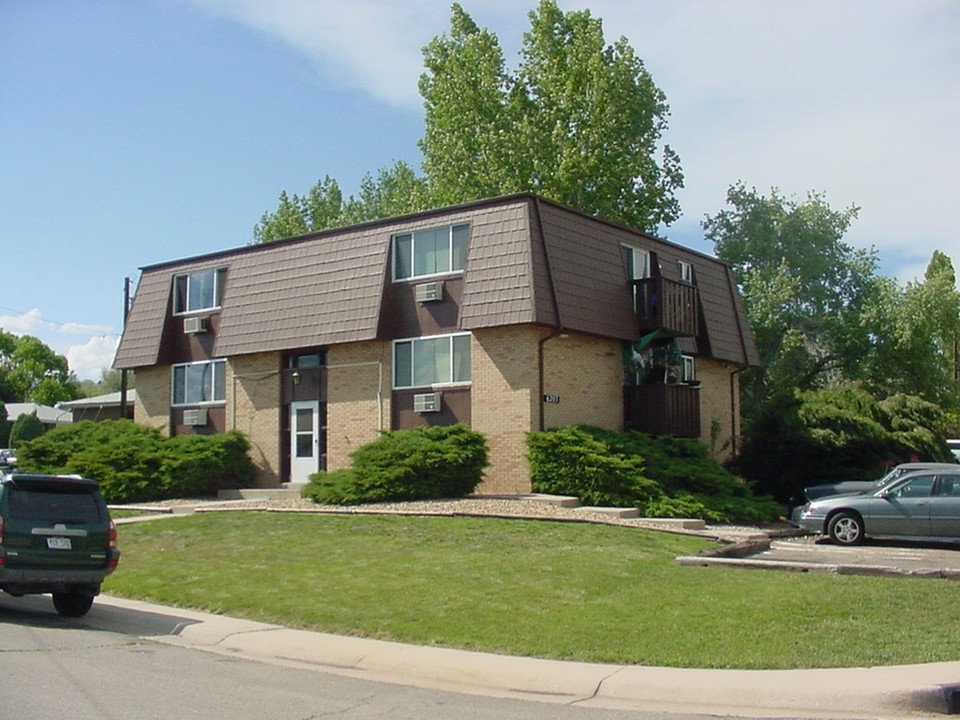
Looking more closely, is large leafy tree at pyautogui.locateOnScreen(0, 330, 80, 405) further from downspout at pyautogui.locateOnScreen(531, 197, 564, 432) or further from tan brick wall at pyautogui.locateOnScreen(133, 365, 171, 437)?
downspout at pyautogui.locateOnScreen(531, 197, 564, 432)

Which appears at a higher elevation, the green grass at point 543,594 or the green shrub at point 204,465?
the green shrub at point 204,465

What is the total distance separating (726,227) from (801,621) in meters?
38.7

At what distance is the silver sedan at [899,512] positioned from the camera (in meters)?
18.6

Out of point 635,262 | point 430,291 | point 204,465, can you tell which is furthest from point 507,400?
point 204,465

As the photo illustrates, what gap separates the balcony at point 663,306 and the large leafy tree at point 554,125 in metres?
17.2

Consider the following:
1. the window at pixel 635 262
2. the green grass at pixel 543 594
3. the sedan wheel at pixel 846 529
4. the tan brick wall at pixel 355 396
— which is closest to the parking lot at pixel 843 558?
the sedan wheel at pixel 846 529

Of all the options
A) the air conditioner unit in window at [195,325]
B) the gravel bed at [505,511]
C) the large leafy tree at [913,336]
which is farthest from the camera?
the large leafy tree at [913,336]

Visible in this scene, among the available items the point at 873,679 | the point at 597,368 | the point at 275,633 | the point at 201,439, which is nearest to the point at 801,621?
the point at 873,679

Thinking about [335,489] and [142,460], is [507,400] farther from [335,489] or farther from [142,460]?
[142,460]

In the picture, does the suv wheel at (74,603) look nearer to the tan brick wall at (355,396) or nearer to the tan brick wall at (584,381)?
the tan brick wall at (584,381)

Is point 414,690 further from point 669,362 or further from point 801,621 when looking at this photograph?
point 669,362

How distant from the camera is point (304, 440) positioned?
29.0 meters

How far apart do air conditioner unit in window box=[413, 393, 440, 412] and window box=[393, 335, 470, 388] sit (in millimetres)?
468

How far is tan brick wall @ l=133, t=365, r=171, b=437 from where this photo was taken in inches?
1292
